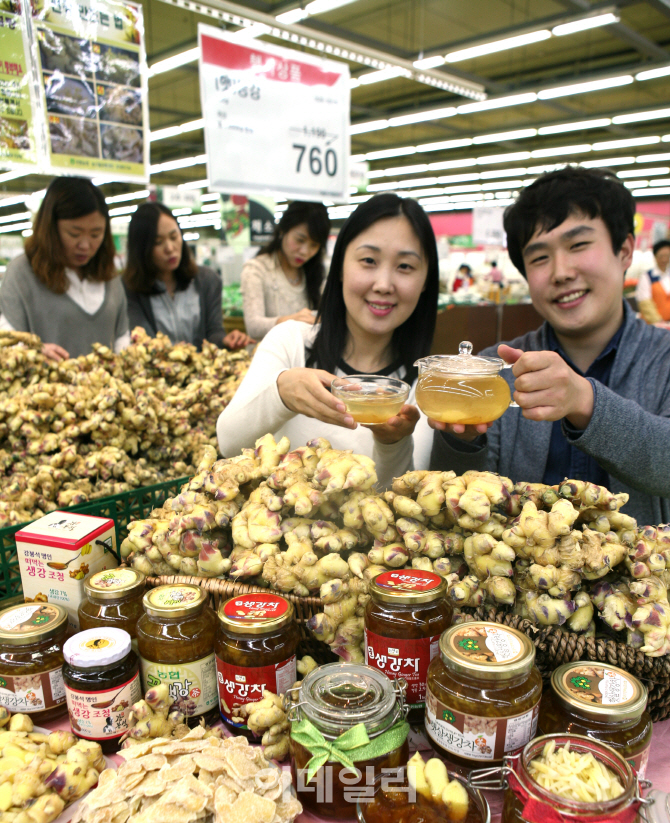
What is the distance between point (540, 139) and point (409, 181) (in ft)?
14.5

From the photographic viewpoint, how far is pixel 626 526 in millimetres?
894

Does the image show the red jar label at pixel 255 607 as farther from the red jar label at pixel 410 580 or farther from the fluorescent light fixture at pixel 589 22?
the fluorescent light fixture at pixel 589 22

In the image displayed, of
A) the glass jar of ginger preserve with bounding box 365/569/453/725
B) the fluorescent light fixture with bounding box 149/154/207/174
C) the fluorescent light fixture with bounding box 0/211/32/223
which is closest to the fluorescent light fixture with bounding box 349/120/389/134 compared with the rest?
the fluorescent light fixture with bounding box 149/154/207/174

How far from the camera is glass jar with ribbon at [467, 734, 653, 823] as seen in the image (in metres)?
0.57

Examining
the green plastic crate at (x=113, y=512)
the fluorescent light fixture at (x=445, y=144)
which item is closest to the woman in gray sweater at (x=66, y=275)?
the green plastic crate at (x=113, y=512)

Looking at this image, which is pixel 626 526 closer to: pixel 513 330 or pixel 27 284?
pixel 27 284

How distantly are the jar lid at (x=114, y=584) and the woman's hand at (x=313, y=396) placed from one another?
511 millimetres

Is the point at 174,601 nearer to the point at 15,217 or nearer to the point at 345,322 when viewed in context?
the point at 345,322

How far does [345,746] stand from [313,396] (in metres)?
0.79

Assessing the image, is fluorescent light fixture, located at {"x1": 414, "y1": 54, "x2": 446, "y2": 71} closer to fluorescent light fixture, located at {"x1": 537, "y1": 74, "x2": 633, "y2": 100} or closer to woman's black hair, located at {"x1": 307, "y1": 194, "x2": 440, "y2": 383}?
fluorescent light fixture, located at {"x1": 537, "y1": 74, "x2": 633, "y2": 100}

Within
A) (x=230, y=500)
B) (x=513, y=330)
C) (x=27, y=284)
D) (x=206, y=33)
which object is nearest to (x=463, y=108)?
(x=513, y=330)

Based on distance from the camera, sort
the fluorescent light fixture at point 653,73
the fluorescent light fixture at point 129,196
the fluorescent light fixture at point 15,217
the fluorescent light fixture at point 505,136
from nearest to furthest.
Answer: the fluorescent light fixture at point 653,73 → the fluorescent light fixture at point 505,136 → the fluorescent light fixture at point 129,196 → the fluorescent light fixture at point 15,217

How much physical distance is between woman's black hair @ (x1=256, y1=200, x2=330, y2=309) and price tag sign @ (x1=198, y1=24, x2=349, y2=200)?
9cm

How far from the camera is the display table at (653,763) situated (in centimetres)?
74
